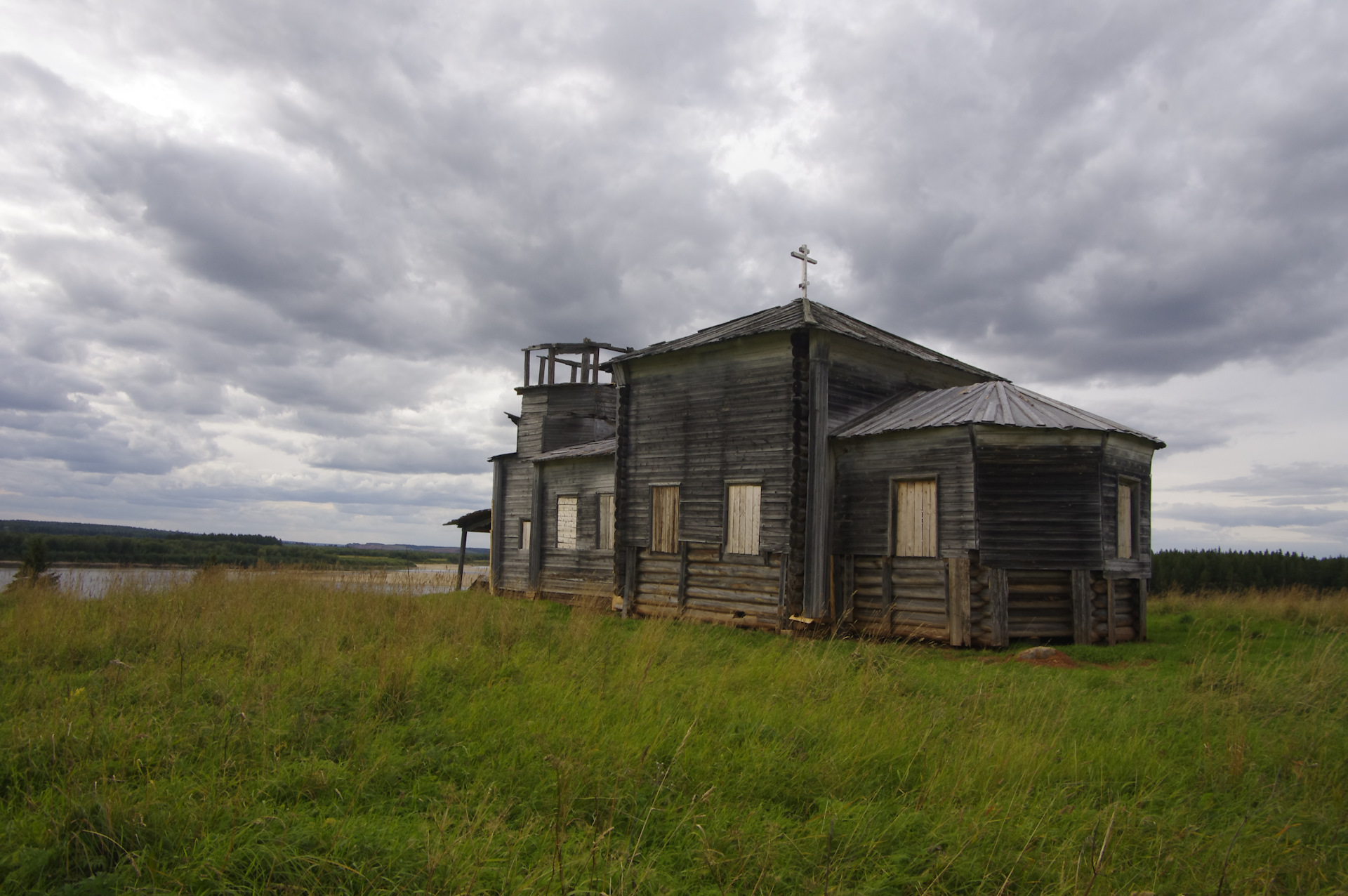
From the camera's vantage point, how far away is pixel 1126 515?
14.7m

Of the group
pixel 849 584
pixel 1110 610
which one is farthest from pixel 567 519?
pixel 1110 610

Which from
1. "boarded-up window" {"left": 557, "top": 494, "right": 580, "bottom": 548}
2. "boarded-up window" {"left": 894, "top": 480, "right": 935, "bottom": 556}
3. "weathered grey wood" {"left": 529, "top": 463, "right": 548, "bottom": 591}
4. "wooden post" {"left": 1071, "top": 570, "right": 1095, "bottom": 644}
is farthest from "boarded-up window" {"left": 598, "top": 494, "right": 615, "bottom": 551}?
"wooden post" {"left": 1071, "top": 570, "right": 1095, "bottom": 644}

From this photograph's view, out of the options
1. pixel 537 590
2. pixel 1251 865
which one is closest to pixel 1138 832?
pixel 1251 865

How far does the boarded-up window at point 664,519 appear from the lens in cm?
1716

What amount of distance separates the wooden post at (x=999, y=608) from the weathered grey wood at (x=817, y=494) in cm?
312

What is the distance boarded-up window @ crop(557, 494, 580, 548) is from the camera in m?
23.4

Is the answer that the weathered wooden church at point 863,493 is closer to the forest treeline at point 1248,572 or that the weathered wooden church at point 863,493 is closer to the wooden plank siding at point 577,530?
the wooden plank siding at point 577,530

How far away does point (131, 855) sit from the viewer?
355 centimetres

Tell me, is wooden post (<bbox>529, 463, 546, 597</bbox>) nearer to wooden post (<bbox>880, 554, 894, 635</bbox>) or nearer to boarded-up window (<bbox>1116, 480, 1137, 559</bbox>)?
wooden post (<bbox>880, 554, 894, 635</bbox>)

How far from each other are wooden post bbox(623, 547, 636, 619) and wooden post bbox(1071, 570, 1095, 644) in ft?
30.2

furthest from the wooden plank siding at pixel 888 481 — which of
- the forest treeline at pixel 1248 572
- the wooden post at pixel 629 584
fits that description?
the forest treeline at pixel 1248 572

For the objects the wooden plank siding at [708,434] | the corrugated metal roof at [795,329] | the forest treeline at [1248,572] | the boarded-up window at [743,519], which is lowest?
the forest treeline at [1248,572]

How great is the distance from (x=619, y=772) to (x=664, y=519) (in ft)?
Result: 41.0

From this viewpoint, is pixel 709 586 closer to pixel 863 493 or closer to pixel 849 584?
pixel 849 584
